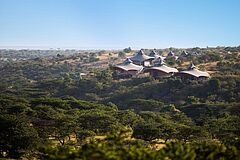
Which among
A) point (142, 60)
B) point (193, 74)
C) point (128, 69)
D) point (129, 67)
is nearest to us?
→ point (193, 74)

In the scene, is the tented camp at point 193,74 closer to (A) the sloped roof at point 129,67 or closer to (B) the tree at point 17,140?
(A) the sloped roof at point 129,67

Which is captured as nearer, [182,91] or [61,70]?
[182,91]

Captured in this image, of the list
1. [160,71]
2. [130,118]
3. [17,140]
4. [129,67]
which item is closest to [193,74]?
[160,71]

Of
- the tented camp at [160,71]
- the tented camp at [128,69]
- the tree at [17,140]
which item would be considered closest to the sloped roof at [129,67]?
the tented camp at [128,69]

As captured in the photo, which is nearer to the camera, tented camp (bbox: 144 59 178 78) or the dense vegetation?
the dense vegetation

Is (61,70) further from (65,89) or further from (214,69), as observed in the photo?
(214,69)

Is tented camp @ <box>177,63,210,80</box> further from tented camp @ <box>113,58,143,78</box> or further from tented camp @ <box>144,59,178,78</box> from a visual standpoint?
tented camp @ <box>113,58,143,78</box>

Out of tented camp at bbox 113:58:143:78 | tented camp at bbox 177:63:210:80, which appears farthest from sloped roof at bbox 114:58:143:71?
tented camp at bbox 177:63:210:80

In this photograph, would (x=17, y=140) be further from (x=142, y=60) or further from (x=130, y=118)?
(x=142, y=60)

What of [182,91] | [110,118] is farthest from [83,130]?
[182,91]
